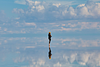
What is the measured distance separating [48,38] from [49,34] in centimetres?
121

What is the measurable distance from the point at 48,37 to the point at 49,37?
1.13 feet

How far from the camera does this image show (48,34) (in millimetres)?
39344

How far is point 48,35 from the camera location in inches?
1540

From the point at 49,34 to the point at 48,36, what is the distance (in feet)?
1.97

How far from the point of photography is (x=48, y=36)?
3925 centimetres

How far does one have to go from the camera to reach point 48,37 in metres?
39.3

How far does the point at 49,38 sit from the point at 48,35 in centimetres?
76

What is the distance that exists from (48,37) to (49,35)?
734 mm

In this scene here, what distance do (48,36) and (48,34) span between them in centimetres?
48

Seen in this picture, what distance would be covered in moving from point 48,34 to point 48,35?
32cm

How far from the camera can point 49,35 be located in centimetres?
3884

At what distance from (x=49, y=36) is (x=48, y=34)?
629 mm
